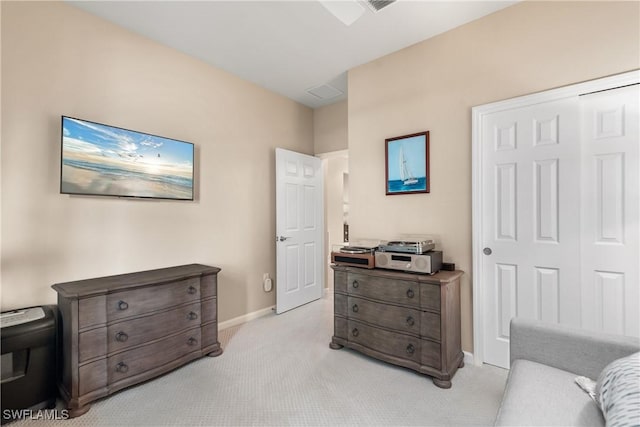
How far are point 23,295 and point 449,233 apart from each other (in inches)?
121

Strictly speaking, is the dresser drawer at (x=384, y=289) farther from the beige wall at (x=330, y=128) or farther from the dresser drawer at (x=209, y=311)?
the beige wall at (x=330, y=128)

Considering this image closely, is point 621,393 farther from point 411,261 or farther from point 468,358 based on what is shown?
point 468,358

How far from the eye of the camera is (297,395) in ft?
6.18

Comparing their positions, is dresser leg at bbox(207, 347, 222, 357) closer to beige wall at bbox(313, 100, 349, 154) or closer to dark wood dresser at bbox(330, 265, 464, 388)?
dark wood dresser at bbox(330, 265, 464, 388)

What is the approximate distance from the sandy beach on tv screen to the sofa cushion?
265cm

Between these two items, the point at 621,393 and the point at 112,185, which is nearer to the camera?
the point at 621,393

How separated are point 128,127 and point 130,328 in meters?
1.56

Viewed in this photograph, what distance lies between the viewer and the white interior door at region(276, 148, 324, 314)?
3.48 meters

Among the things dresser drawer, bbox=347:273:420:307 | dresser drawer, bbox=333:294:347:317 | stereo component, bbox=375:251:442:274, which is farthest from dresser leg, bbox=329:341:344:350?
stereo component, bbox=375:251:442:274

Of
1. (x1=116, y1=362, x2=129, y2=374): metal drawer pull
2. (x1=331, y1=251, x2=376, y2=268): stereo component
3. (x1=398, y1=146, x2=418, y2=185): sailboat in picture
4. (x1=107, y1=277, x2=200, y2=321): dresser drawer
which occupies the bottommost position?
(x1=116, y1=362, x2=129, y2=374): metal drawer pull

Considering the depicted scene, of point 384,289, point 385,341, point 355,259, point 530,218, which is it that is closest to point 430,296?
point 384,289

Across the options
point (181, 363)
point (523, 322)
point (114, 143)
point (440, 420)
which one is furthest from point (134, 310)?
point (523, 322)

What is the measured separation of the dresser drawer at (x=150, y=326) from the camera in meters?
1.88

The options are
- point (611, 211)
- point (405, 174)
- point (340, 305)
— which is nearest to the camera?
point (611, 211)
